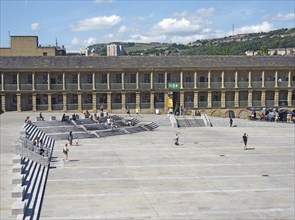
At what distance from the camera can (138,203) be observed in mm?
24797

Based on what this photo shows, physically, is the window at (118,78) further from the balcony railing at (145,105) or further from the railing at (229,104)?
the railing at (229,104)

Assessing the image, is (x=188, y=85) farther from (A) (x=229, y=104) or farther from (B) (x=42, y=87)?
(B) (x=42, y=87)

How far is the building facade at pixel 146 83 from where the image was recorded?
67.7 m

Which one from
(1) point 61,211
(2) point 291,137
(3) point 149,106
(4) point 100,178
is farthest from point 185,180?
(3) point 149,106

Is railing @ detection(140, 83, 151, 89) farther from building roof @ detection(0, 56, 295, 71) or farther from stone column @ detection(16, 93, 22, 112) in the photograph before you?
stone column @ detection(16, 93, 22, 112)

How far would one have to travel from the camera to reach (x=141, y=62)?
71062 millimetres

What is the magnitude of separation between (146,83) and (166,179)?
41110mm

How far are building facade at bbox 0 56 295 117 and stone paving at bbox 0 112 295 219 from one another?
62.9ft

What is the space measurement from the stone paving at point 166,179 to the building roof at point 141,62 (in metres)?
20.6

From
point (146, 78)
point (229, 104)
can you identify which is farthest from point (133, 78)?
point (229, 104)

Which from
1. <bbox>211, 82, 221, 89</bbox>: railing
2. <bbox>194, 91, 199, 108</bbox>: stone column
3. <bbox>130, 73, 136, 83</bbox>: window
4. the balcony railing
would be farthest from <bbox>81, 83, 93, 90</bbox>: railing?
<bbox>211, 82, 221, 89</bbox>: railing

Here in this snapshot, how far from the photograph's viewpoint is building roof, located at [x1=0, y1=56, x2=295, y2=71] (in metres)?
68.2

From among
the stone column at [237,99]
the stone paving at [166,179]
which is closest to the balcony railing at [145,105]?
the stone column at [237,99]

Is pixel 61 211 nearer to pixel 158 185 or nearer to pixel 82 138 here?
pixel 158 185
